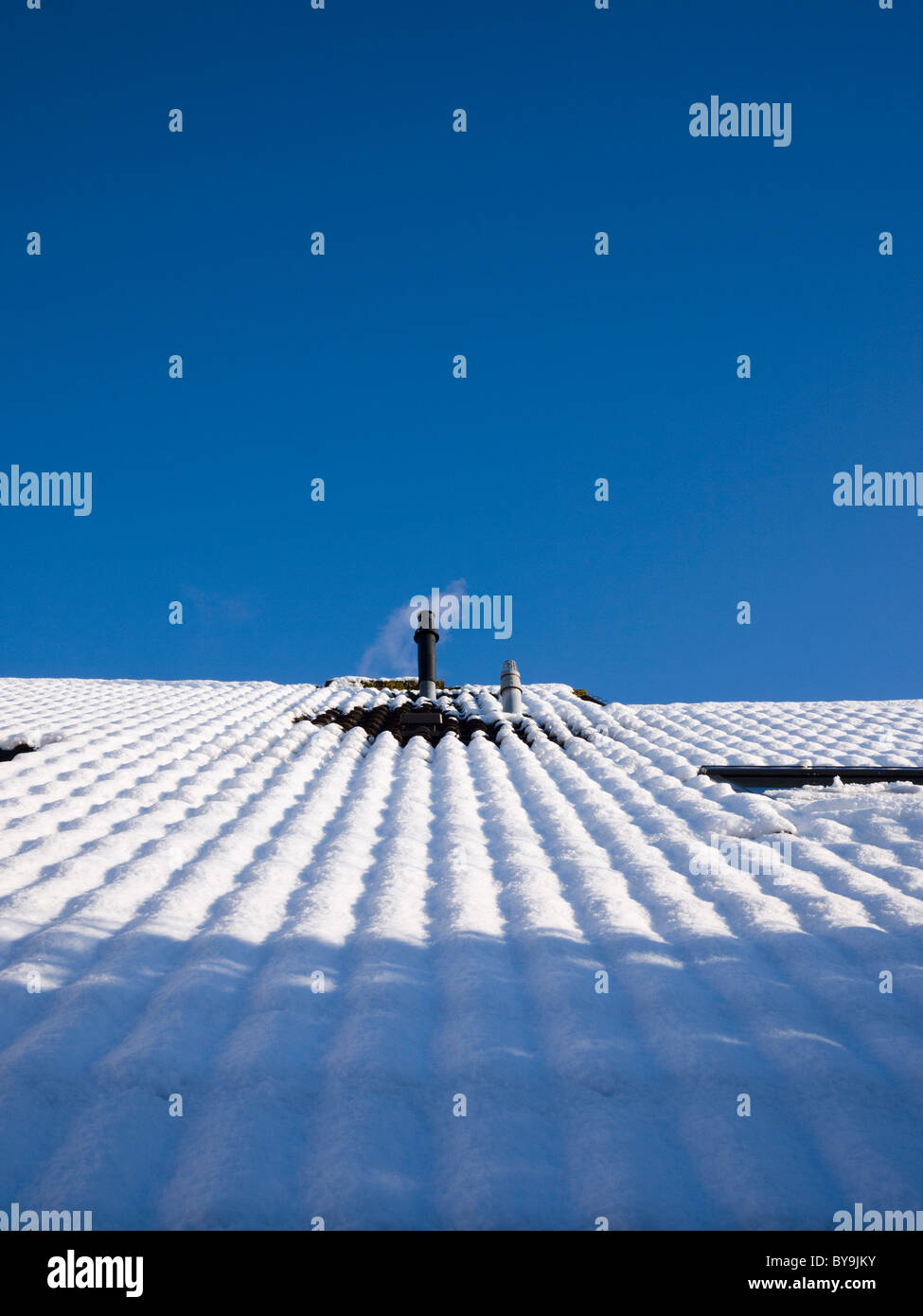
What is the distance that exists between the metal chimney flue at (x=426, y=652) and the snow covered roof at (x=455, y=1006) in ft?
15.2

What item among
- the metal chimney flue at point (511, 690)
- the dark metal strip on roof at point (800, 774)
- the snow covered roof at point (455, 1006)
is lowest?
the snow covered roof at point (455, 1006)

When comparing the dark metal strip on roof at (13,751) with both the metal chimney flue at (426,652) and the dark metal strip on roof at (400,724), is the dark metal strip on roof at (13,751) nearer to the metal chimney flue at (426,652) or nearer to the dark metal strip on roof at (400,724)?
the dark metal strip on roof at (400,724)

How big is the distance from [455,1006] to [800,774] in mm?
3619

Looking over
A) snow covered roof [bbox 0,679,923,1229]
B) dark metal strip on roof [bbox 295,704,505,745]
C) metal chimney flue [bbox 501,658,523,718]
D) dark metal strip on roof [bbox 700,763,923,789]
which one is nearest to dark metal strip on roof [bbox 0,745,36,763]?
snow covered roof [bbox 0,679,923,1229]

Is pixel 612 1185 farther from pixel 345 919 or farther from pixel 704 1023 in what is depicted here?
pixel 345 919

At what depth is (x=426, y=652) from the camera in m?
9.09

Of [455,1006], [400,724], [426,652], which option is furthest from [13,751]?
[426,652]

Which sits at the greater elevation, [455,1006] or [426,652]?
[426,652]

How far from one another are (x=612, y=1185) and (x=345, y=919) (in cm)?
130

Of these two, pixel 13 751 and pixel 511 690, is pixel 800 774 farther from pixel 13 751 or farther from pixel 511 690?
pixel 13 751

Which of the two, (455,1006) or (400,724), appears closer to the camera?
(455,1006)

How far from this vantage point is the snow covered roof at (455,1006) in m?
1.49

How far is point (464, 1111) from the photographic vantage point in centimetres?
168

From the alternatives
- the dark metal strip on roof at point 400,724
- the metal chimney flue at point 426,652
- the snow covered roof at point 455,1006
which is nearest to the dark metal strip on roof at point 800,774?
the snow covered roof at point 455,1006
